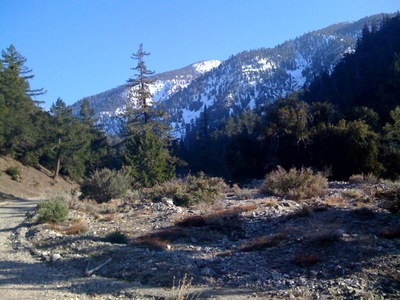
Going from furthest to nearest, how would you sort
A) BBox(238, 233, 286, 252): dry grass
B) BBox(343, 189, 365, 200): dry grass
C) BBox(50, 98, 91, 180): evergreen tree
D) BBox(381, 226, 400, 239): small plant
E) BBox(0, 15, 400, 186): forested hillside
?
BBox(50, 98, 91, 180): evergreen tree < BBox(0, 15, 400, 186): forested hillside < BBox(343, 189, 365, 200): dry grass < BBox(238, 233, 286, 252): dry grass < BBox(381, 226, 400, 239): small plant

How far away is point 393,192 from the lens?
12.5m

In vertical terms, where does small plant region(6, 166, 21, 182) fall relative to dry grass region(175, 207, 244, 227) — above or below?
above

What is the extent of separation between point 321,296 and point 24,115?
45.1m

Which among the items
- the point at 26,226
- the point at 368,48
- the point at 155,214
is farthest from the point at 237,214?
the point at 368,48

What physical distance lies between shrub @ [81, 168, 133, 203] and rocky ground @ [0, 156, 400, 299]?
298 inches

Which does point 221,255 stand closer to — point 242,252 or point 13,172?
point 242,252

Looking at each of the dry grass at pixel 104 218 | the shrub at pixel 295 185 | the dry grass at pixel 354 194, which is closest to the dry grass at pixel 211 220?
the dry grass at pixel 104 218

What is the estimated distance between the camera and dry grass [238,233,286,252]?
32.6 feet

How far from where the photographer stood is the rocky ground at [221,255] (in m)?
7.28

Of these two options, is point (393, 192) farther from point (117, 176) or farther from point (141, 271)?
point (117, 176)

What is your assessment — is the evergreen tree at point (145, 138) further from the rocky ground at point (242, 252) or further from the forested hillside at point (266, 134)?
the rocky ground at point (242, 252)

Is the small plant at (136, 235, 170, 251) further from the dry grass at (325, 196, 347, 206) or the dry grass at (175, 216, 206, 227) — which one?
the dry grass at (325, 196, 347, 206)

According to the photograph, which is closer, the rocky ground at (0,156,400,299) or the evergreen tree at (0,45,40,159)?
the rocky ground at (0,156,400,299)

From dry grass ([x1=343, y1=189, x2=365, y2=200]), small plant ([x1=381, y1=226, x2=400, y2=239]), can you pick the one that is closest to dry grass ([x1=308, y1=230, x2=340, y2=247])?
small plant ([x1=381, y1=226, x2=400, y2=239])
